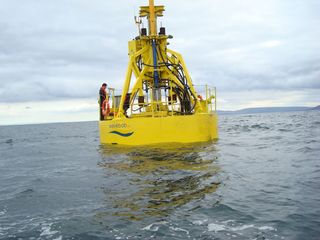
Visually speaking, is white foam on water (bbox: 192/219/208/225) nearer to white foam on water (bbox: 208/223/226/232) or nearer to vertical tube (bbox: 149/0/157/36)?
white foam on water (bbox: 208/223/226/232)

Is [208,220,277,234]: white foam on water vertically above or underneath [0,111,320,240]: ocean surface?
underneath

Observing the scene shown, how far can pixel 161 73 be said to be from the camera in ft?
58.8

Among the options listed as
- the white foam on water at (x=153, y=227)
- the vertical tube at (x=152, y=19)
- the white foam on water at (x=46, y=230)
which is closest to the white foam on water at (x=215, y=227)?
the white foam on water at (x=153, y=227)

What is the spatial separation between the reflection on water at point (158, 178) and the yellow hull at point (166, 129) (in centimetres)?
139

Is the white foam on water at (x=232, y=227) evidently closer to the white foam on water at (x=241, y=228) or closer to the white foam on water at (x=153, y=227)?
the white foam on water at (x=241, y=228)

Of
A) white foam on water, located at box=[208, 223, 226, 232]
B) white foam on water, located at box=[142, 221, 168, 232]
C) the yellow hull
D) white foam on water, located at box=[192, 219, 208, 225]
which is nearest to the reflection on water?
white foam on water, located at box=[142, 221, 168, 232]

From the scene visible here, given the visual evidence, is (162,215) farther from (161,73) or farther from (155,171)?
(161,73)

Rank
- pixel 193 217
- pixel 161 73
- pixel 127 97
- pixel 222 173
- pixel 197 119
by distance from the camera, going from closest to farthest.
→ pixel 193 217 → pixel 222 173 → pixel 197 119 → pixel 127 97 → pixel 161 73

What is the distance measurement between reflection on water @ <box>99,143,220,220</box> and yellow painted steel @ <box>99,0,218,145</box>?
1609 mm

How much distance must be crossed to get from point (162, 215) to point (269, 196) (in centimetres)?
218

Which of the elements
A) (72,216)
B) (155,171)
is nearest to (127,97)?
(155,171)

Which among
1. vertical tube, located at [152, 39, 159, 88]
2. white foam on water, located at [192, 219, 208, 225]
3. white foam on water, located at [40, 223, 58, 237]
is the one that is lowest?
white foam on water, located at [40, 223, 58, 237]

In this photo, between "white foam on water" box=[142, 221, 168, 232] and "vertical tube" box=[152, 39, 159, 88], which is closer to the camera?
"white foam on water" box=[142, 221, 168, 232]

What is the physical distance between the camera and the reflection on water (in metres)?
5.95
